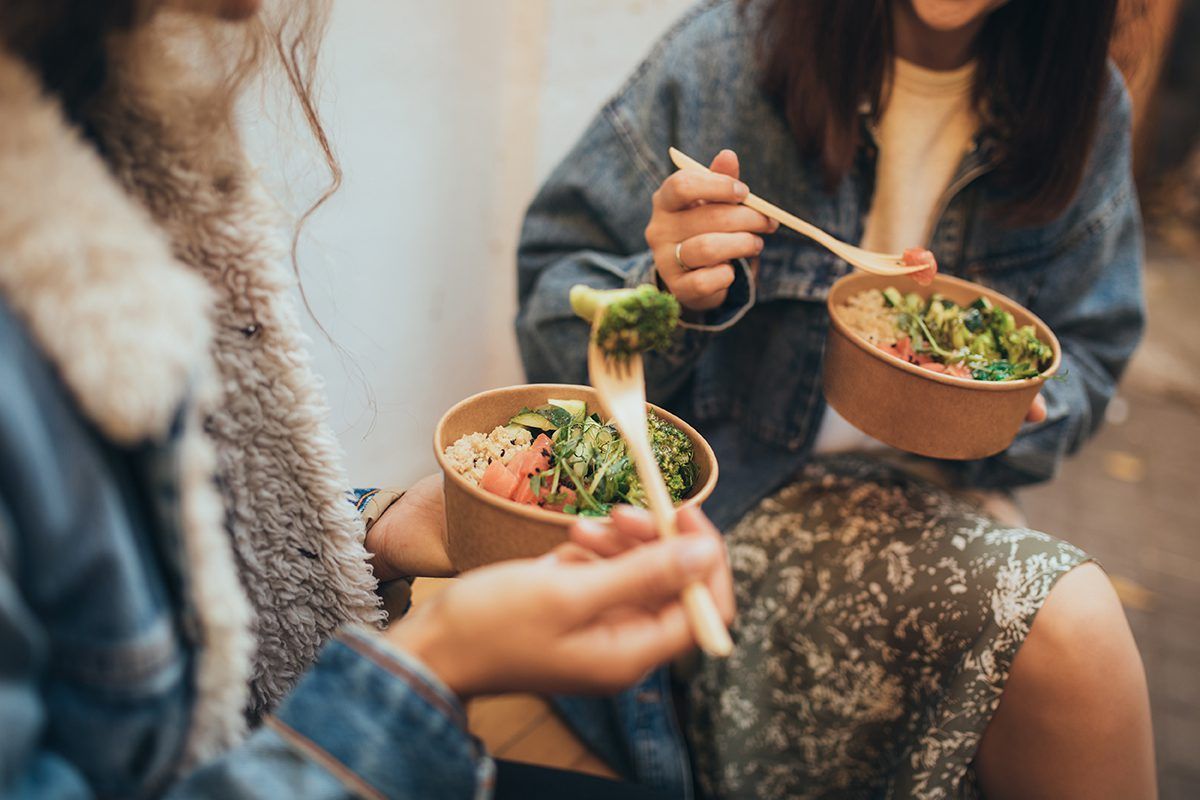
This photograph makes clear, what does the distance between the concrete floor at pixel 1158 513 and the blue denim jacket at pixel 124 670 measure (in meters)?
1.79

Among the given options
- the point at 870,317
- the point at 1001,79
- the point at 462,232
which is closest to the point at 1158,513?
the point at 1001,79

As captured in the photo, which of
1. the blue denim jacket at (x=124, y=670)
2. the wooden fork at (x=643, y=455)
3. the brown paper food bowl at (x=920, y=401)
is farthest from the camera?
the brown paper food bowl at (x=920, y=401)

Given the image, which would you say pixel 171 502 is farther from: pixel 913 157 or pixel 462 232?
pixel 462 232

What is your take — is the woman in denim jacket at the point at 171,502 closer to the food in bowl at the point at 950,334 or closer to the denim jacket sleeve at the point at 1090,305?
the food in bowl at the point at 950,334

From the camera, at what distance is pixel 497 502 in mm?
658

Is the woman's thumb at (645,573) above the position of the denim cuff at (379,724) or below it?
above

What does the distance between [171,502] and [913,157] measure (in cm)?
123

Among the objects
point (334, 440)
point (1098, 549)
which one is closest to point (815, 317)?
point (334, 440)

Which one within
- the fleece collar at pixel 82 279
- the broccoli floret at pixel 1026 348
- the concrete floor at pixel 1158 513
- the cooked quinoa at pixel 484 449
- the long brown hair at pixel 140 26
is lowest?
the concrete floor at pixel 1158 513

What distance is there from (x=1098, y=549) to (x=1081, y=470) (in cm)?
44

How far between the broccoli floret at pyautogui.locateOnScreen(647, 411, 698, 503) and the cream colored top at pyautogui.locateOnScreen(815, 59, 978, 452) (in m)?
0.66

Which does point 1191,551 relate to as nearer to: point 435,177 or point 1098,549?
point 1098,549

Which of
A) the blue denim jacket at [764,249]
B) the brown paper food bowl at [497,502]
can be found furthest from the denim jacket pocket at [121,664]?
the blue denim jacket at [764,249]

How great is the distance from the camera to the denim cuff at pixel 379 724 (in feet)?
1.85
